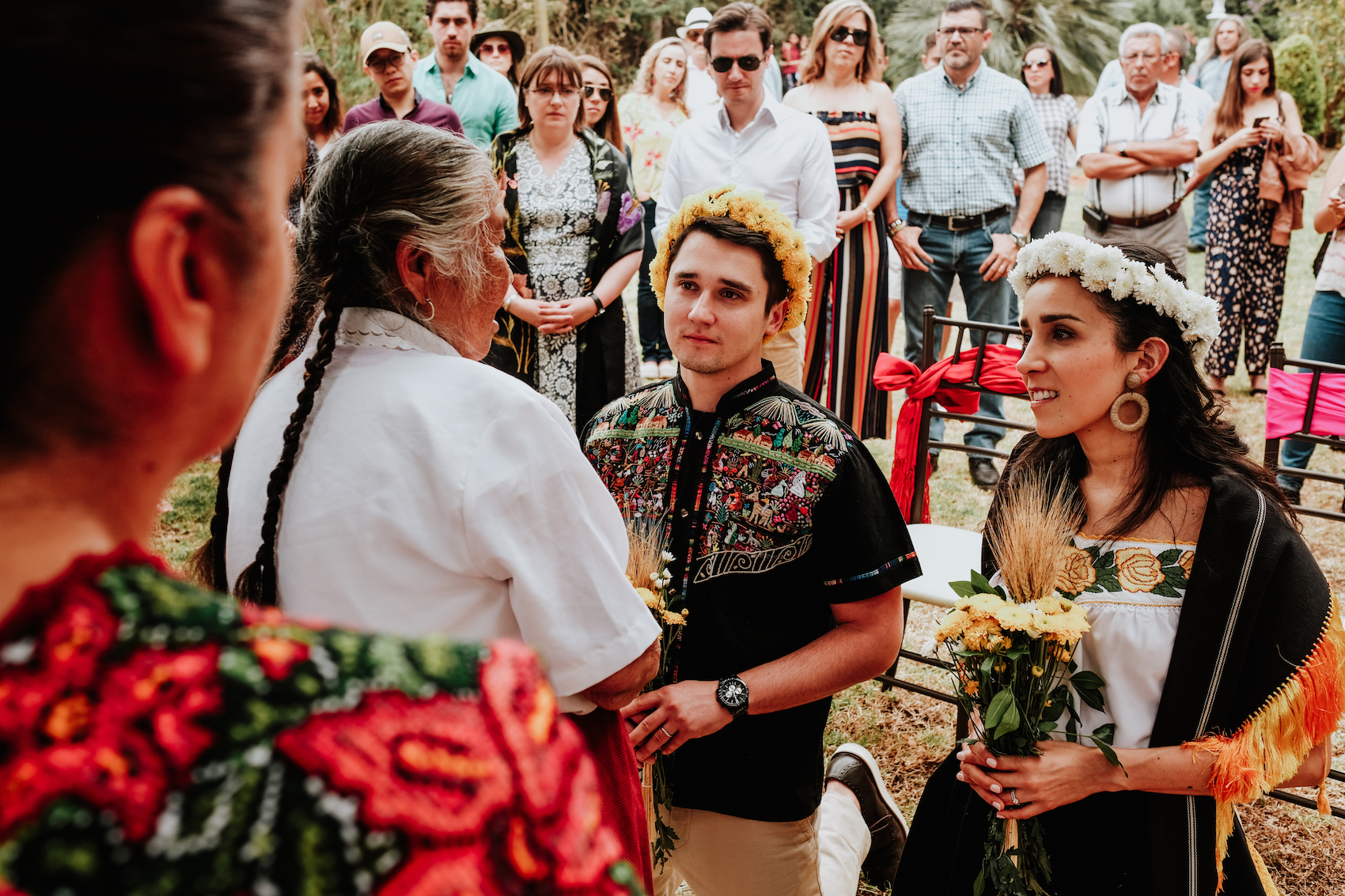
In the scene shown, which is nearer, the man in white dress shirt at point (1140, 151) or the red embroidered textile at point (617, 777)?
the red embroidered textile at point (617, 777)

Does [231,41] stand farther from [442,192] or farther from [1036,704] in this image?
[1036,704]

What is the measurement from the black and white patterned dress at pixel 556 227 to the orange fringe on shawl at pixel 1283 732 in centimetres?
324

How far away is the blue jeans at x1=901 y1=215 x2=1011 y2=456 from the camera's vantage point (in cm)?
604

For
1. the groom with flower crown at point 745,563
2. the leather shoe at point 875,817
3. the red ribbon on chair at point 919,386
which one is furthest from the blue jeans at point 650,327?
the groom with flower crown at point 745,563

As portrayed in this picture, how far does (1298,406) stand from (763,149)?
2672 mm

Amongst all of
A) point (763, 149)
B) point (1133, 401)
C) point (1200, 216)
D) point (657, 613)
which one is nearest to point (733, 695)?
point (657, 613)

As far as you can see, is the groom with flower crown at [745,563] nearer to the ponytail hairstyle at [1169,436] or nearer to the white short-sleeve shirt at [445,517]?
the ponytail hairstyle at [1169,436]

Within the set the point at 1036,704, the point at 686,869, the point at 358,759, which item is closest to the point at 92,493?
the point at 358,759

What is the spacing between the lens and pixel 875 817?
296cm

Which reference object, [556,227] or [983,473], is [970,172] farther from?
[556,227]

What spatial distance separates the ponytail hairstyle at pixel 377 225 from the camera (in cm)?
133

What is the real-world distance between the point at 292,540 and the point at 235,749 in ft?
2.74

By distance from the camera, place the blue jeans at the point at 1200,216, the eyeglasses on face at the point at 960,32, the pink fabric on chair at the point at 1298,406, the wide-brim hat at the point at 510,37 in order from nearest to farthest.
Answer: the pink fabric on chair at the point at 1298,406, the eyeglasses on face at the point at 960,32, the wide-brim hat at the point at 510,37, the blue jeans at the point at 1200,216

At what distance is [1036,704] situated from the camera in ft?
6.42
